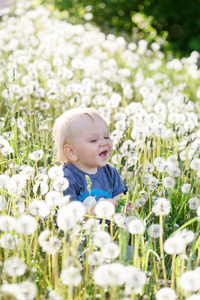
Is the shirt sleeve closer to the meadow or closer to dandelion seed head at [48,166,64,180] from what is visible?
the meadow

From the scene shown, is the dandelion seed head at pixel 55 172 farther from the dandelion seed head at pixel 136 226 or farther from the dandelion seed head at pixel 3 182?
the dandelion seed head at pixel 136 226

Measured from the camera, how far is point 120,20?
8.27m

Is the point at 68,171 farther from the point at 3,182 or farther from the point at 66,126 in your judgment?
the point at 3,182

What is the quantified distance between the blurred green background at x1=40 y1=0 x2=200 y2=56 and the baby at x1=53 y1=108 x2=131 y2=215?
A: 5.18 meters

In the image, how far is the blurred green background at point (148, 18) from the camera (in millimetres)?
7570

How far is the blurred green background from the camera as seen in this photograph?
757 centimetres

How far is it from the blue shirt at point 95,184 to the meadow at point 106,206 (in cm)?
9

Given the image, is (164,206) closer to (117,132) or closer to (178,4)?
(117,132)

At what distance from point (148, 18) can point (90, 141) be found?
19.9 ft

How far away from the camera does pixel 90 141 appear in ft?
7.99

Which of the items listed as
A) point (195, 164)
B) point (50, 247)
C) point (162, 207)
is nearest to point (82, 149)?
point (195, 164)

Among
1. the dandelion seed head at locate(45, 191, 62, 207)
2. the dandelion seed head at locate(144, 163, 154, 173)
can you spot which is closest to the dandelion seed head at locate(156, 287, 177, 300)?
the dandelion seed head at locate(45, 191, 62, 207)

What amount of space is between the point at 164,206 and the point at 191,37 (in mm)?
6499

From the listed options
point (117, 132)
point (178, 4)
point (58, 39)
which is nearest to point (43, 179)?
point (117, 132)
